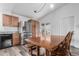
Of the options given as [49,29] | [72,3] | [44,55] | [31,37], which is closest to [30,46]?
[31,37]

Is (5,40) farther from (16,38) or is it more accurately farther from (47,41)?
(47,41)

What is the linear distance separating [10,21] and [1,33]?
0.77ft

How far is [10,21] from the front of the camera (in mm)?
1741

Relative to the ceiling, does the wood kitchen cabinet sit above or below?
below

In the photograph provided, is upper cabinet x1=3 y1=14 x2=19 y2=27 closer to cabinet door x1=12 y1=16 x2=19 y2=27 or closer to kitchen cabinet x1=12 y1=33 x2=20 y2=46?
cabinet door x1=12 y1=16 x2=19 y2=27

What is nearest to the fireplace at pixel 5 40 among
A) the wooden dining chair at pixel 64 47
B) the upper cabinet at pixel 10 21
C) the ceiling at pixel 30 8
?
the upper cabinet at pixel 10 21

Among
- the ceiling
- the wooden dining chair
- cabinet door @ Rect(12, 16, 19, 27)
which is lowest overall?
the wooden dining chair

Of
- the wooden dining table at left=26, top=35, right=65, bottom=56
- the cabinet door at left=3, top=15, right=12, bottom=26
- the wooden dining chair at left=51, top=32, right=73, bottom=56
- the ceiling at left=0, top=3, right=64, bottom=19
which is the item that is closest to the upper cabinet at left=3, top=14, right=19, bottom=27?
the cabinet door at left=3, top=15, right=12, bottom=26

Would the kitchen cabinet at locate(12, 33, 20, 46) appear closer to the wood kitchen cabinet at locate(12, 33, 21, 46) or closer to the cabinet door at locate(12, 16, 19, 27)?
the wood kitchen cabinet at locate(12, 33, 21, 46)

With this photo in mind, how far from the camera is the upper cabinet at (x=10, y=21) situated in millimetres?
1710

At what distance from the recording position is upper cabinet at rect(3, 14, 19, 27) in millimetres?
1710

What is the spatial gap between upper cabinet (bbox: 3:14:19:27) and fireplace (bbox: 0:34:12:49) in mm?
174

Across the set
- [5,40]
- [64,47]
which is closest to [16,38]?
[5,40]

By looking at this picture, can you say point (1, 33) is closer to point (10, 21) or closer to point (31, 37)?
point (10, 21)
